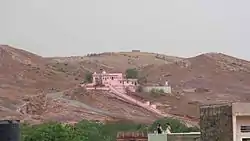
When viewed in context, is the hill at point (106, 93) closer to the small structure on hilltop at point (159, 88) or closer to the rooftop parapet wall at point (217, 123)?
the small structure on hilltop at point (159, 88)

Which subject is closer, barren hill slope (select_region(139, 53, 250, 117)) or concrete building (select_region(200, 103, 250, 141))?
concrete building (select_region(200, 103, 250, 141))

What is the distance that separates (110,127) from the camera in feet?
234

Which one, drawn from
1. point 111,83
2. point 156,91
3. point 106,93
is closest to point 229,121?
point 106,93

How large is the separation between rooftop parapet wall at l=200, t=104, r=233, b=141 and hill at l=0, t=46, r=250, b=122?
67.8m

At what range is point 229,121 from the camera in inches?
830

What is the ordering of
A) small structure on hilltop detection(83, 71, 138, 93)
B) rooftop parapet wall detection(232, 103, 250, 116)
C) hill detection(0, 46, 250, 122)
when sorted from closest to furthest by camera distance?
1. rooftop parapet wall detection(232, 103, 250, 116)
2. hill detection(0, 46, 250, 122)
3. small structure on hilltop detection(83, 71, 138, 93)

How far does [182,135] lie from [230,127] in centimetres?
810

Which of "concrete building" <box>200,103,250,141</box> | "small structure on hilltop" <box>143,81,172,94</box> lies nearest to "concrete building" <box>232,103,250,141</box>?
"concrete building" <box>200,103,250,141</box>

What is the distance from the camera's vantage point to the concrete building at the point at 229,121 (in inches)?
819

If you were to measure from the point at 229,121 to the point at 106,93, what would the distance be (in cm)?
8269

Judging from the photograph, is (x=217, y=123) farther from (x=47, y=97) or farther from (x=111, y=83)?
(x=47, y=97)

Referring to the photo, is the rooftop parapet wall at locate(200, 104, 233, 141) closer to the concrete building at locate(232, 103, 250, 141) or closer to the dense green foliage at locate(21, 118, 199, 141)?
the concrete building at locate(232, 103, 250, 141)

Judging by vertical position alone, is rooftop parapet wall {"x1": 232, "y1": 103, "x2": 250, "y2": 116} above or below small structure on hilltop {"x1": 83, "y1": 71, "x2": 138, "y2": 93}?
below

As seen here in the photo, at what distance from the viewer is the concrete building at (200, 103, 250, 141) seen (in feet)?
68.2
